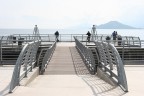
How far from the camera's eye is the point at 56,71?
16.3 meters

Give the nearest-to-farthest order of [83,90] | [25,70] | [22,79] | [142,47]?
[83,90] < [22,79] < [25,70] < [142,47]

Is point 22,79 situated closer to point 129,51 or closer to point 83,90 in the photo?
point 83,90

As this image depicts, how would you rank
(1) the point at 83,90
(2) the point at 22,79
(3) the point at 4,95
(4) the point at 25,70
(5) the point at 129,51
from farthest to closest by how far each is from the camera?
(5) the point at 129,51, (4) the point at 25,70, (2) the point at 22,79, (1) the point at 83,90, (3) the point at 4,95

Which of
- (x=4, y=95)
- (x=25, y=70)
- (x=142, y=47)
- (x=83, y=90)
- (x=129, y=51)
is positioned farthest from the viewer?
(x=142, y=47)

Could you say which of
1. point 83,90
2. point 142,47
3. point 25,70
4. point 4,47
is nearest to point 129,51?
point 142,47

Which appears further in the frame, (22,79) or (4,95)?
(22,79)

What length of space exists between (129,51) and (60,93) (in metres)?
18.4

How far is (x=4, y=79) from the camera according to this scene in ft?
36.5

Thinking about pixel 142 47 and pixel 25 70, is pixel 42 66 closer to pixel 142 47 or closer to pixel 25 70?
pixel 25 70

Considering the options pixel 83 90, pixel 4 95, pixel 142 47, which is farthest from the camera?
pixel 142 47

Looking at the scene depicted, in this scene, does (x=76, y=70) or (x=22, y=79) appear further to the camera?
(x=76, y=70)

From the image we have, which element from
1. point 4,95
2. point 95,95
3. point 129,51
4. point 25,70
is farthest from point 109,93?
point 129,51

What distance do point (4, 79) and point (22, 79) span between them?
0.86 m

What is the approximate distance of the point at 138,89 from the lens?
927cm
